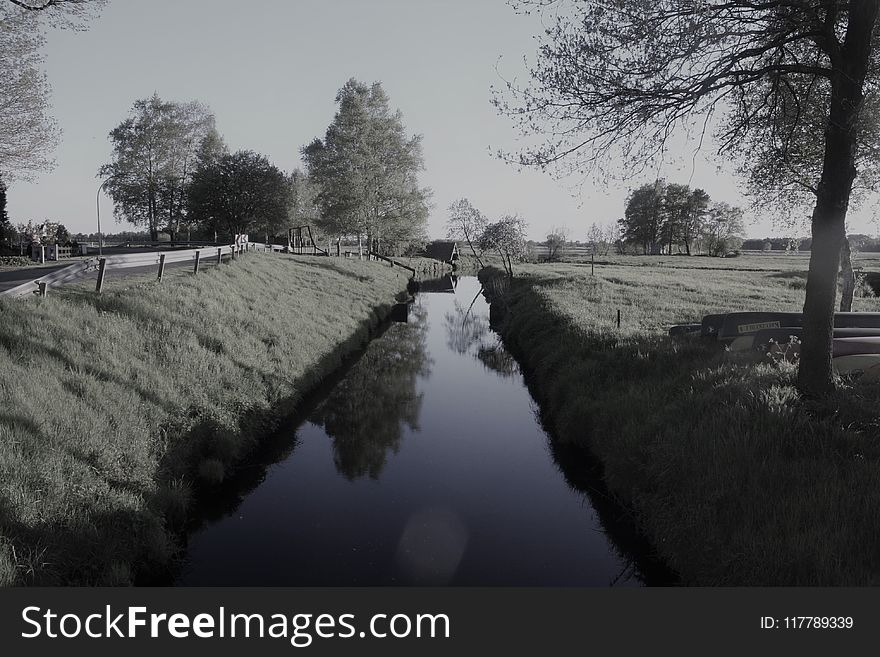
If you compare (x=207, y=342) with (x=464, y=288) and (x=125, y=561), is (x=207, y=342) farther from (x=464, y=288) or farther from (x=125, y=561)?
(x=464, y=288)

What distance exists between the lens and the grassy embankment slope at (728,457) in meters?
5.15

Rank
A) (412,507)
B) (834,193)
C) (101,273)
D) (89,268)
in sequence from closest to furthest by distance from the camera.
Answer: (834,193) < (412,507) < (101,273) < (89,268)

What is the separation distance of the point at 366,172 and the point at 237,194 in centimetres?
1172

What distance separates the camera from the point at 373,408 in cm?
1392

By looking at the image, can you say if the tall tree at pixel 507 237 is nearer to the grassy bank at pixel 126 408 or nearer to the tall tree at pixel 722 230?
the grassy bank at pixel 126 408

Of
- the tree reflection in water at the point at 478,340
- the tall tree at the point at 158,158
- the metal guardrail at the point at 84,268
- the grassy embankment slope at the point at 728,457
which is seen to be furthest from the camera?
the tall tree at the point at 158,158

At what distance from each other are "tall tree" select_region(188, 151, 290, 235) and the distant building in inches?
1205

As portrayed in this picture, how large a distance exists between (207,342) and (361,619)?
31.8 feet

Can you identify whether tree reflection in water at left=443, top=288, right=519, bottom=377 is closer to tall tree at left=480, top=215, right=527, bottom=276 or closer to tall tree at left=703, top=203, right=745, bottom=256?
tall tree at left=480, top=215, right=527, bottom=276

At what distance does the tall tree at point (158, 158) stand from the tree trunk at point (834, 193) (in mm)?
54984

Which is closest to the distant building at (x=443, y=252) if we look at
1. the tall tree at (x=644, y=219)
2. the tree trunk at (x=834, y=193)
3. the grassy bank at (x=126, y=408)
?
the tall tree at (x=644, y=219)

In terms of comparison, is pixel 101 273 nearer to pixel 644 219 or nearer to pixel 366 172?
pixel 366 172

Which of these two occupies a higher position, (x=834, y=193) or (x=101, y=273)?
(x=834, y=193)

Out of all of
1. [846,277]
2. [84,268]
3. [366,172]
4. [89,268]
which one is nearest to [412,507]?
[84,268]
